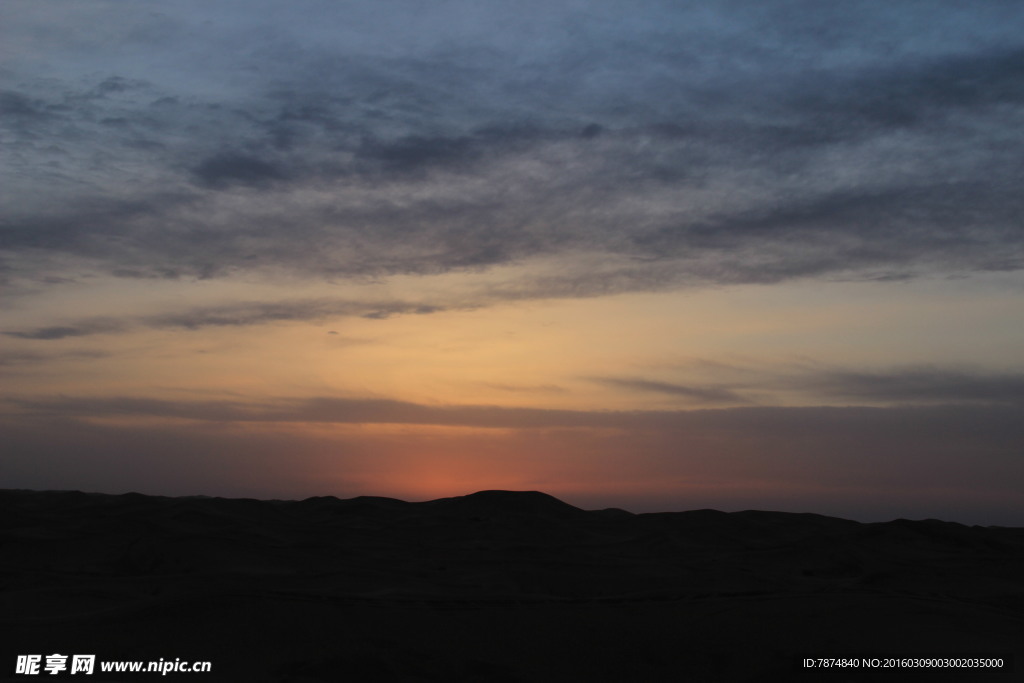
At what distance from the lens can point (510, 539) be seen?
7.93m

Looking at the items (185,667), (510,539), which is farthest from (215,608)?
(510,539)

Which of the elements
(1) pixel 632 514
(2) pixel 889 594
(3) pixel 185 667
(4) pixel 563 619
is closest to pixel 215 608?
(3) pixel 185 667

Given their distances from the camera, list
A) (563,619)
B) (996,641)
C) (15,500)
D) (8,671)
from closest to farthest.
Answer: (8,671), (996,641), (563,619), (15,500)

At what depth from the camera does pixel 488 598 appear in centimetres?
536

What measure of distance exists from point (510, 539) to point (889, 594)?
11.8ft

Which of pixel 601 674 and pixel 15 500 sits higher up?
pixel 15 500

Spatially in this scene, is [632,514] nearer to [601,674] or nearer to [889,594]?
[889,594]

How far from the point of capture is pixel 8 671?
3.93 m


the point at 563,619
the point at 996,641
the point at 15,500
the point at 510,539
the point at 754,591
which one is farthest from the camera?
the point at 15,500

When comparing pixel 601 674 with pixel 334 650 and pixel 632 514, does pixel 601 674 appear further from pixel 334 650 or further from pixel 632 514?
pixel 632 514

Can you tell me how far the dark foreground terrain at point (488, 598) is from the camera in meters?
4.25

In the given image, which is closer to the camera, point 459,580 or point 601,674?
point 601,674

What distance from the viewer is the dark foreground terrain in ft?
13.9

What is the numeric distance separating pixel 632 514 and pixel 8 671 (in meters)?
8.17
